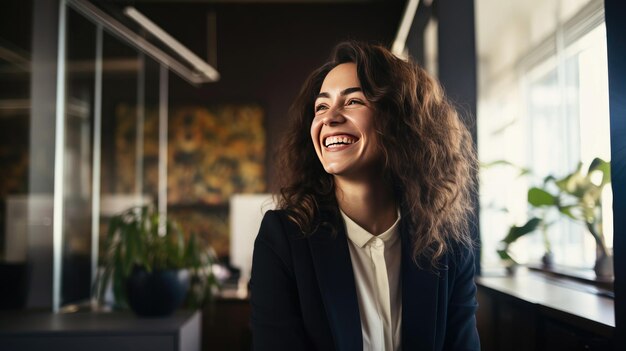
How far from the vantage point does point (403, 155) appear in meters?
1.44

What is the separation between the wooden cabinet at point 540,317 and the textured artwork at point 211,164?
3494mm

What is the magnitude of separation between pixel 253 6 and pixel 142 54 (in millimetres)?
1423

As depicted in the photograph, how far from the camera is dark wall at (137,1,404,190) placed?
5.56m

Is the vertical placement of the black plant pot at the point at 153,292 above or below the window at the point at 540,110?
below

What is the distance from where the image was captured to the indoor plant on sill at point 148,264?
2.30m

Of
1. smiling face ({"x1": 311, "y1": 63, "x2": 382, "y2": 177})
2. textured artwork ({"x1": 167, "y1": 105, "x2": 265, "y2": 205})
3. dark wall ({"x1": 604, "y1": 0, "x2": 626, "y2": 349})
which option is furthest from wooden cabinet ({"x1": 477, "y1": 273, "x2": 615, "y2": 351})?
textured artwork ({"x1": 167, "y1": 105, "x2": 265, "y2": 205})

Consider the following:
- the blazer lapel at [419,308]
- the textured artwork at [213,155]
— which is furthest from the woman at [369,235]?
the textured artwork at [213,155]

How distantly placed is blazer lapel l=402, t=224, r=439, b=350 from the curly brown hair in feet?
0.16

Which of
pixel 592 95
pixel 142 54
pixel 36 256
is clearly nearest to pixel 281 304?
pixel 36 256

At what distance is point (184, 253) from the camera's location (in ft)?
8.04

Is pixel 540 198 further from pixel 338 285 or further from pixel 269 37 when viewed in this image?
pixel 269 37

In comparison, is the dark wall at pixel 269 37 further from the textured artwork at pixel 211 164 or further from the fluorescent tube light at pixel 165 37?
the fluorescent tube light at pixel 165 37

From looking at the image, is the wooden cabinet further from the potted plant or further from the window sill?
the potted plant

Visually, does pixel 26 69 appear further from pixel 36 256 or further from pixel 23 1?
pixel 36 256
